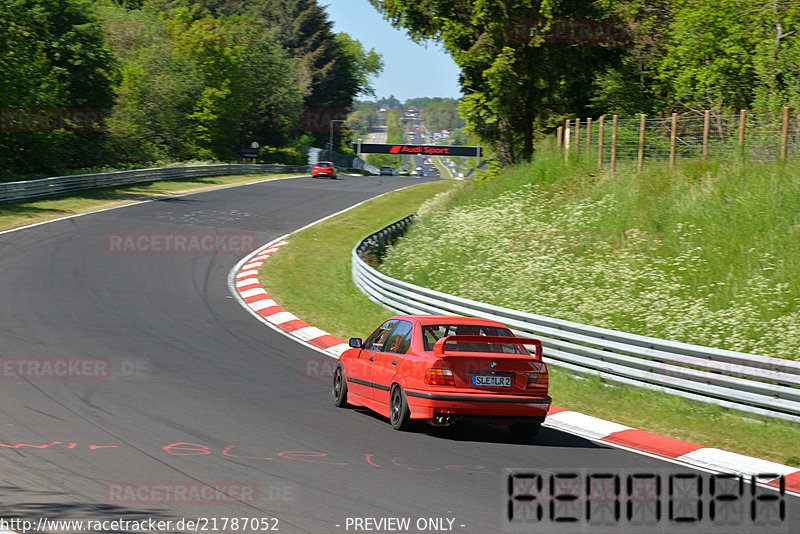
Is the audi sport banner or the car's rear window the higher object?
the audi sport banner

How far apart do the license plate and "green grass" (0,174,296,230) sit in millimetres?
23866

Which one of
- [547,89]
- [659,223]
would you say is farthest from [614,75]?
[659,223]

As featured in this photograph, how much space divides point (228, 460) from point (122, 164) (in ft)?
169

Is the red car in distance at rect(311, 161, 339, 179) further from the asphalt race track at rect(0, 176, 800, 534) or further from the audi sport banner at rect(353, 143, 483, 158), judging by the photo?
the asphalt race track at rect(0, 176, 800, 534)

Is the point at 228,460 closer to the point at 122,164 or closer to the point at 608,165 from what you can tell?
the point at 608,165

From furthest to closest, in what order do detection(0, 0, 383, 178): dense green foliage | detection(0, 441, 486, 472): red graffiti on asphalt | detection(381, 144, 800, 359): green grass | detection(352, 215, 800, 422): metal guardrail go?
detection(0, 0, 383, 178): dense green foliage < detection(381, 144, 800, 359): green grass < detection(352, 215, 800, 422): metal guardrail < detection(0, 441, 486, 472): red graffiti on asphalt

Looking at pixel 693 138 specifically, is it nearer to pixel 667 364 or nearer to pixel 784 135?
pixel 784 135

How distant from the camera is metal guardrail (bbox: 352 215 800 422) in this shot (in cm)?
1078

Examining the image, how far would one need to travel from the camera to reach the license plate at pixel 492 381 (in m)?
9.46

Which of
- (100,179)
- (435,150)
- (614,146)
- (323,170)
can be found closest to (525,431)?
(614,146)

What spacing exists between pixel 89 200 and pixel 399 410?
31.9 m

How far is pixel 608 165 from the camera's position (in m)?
27.3

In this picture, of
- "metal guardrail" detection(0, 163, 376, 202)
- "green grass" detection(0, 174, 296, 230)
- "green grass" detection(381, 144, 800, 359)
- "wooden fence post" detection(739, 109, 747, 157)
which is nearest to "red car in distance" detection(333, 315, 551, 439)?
"green grass" detection(381, 144, 800, 359)

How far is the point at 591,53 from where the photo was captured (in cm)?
3575
